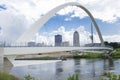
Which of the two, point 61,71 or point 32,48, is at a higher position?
point 32,48

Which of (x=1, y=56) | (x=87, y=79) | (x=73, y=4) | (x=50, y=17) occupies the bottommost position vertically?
(x=87, y=79)

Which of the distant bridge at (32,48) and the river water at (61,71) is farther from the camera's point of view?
the river water at (61,71)

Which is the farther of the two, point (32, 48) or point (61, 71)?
point (61, 71)

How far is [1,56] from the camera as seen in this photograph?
1908cm

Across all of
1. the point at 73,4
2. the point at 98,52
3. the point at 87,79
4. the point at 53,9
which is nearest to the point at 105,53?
the point at 98,52

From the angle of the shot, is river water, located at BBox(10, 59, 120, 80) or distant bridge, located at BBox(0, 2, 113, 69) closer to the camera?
distant bridge, located at BBox(0, 2, 113, 69)

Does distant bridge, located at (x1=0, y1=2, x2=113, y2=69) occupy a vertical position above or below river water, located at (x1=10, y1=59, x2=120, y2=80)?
above

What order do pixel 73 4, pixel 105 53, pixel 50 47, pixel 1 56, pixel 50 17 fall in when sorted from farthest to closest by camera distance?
pixel 105 53 < pixel 73 4 < pixel 50 17 < pixel 50 47 < pixel 1 56

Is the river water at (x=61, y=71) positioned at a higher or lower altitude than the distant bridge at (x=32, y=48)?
lower

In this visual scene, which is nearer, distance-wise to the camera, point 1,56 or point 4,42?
point 1,56

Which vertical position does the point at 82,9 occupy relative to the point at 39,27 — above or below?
above

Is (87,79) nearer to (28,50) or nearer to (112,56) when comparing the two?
(28,50)

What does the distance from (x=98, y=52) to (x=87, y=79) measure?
5048cm

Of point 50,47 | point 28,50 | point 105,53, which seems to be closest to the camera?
point 28,50
